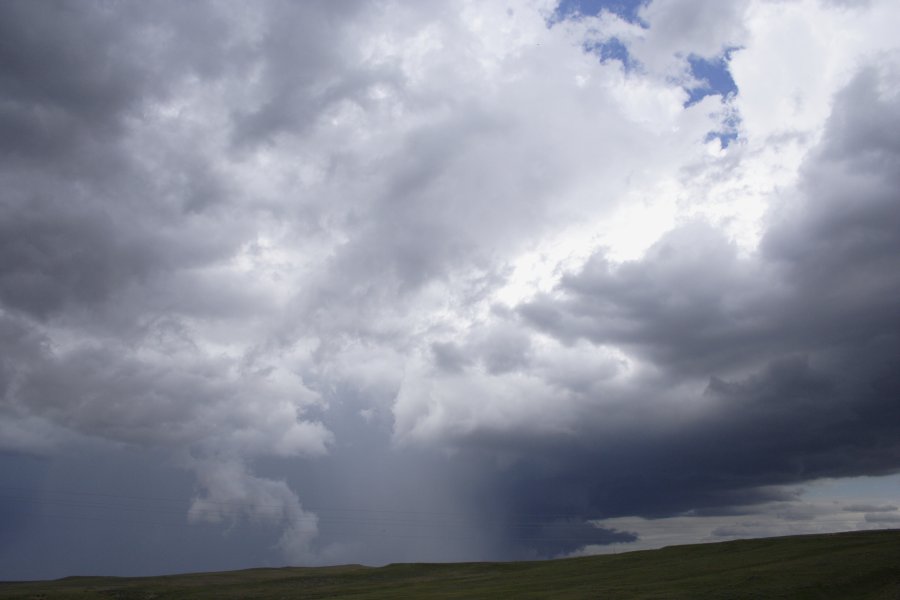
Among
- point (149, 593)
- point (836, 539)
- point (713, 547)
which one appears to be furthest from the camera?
A: point (149, 593)

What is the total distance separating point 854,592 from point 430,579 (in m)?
109

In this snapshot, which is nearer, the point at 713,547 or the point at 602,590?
the point at 602,590

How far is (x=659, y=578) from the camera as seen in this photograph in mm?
110125

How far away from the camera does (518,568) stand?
17875cm

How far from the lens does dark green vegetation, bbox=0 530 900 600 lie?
3364 inches

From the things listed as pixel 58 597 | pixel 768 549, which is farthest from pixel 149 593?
pixel 768 549

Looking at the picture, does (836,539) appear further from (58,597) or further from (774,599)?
(58,597)

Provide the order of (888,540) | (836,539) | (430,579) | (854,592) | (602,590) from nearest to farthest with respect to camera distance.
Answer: (854,592), (602,590), (888,540), (836,539), (430,579)

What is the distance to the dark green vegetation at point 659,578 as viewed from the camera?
3364 inches

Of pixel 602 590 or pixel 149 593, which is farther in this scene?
pixel 149 593

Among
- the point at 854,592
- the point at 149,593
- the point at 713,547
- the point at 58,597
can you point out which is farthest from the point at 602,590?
the point at 149,593

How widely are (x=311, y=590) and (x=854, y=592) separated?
113007 millimetres

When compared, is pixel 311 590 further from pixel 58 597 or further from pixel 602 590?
pixel 602 590

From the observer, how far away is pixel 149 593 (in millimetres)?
156375
